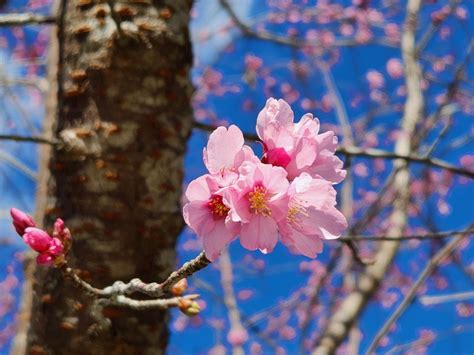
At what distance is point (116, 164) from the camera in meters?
1.54

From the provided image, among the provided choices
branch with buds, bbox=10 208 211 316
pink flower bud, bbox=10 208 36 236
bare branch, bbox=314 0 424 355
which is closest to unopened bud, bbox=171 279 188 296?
branch with buds, bbox=10 208 211 316

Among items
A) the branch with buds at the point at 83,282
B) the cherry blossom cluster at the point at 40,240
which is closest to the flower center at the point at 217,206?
the branch with buds at the point at 83,282

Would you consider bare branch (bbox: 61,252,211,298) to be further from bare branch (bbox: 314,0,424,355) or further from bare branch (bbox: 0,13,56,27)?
bare branch (bbox: 314,0,424,355)

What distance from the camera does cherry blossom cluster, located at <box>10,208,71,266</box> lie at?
955mm

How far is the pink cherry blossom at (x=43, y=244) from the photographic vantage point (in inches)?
37.5

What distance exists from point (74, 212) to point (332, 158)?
90 cm

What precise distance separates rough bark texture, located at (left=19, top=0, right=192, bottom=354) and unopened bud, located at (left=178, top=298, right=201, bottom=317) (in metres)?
0.62

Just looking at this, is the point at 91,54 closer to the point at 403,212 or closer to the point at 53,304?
the point at 53,304

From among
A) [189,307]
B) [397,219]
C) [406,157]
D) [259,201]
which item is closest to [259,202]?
[259,201]

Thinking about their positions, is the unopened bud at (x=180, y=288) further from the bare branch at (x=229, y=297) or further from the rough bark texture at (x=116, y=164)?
the bare branch at (x=229, y=297)

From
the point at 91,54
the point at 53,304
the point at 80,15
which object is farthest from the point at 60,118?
the point at 53,304

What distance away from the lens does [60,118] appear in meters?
1.70

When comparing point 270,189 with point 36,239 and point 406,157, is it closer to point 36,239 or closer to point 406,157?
point 36,239

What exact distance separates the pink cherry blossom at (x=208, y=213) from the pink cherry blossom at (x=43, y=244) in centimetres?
31
